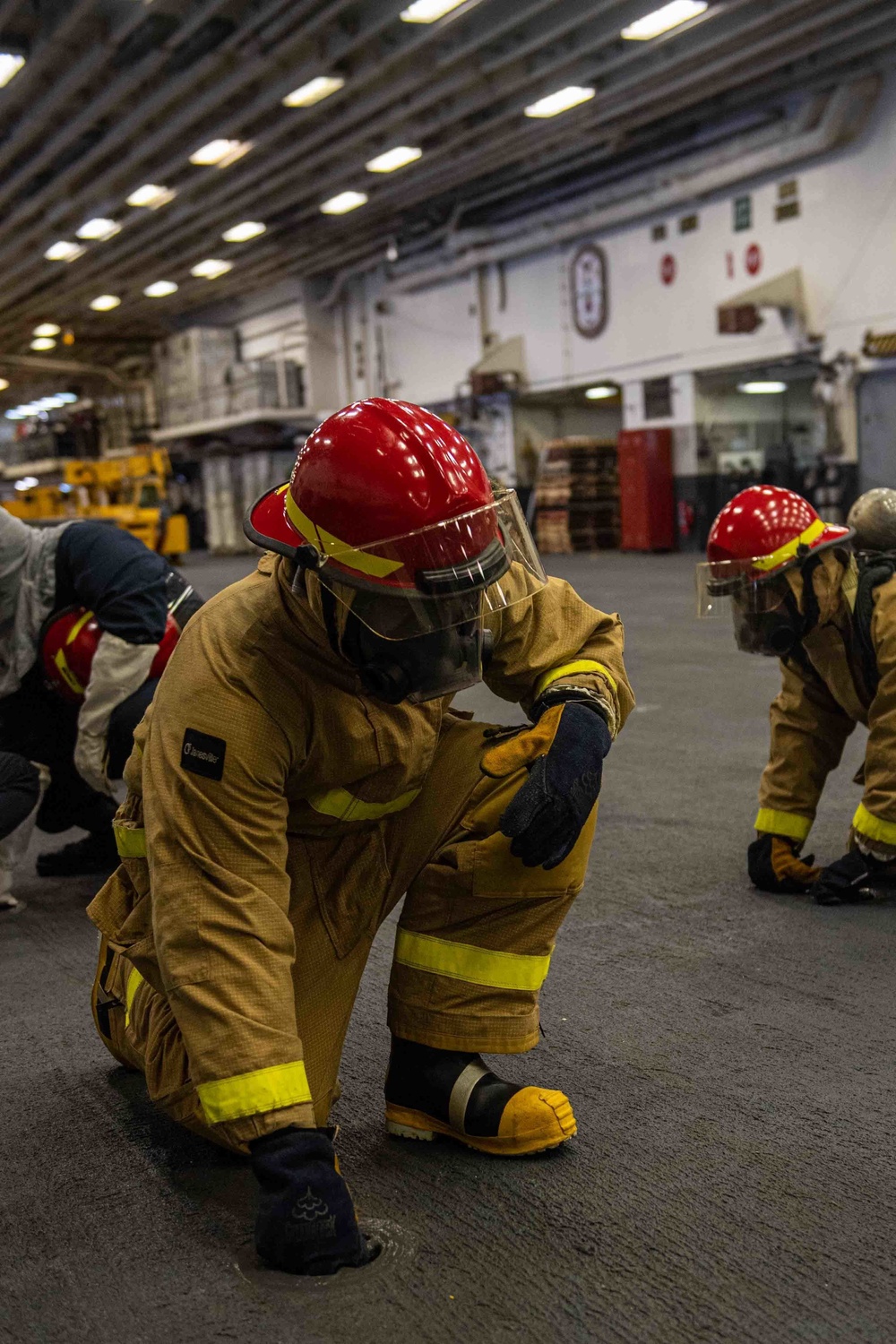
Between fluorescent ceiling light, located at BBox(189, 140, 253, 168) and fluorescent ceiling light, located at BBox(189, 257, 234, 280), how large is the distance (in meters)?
6.67

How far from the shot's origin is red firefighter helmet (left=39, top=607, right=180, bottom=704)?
3.43 metres

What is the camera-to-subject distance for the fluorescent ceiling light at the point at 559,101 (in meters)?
14.7

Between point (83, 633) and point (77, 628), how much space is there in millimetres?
24

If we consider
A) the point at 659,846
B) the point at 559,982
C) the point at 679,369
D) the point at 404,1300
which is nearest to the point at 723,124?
the point at 679,369

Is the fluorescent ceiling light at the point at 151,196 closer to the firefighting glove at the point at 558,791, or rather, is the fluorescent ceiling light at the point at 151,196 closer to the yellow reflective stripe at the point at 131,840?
the yellow reflective stripe at the point at 131,840

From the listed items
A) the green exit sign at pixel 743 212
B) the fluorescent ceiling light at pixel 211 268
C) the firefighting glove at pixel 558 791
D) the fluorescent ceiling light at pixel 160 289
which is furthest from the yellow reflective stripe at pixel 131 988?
the fluorescent ceiling light at pixel 160 289

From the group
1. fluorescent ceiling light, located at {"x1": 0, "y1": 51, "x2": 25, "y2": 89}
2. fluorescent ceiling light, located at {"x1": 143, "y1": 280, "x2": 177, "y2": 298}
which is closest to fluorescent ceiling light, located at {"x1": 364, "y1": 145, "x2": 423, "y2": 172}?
fluorescent ceiling light, located at {"x1": 0, "y1": 51, "x2": 25, "y2": 89}

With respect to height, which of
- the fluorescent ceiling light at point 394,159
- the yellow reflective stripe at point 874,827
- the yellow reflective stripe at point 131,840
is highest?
the fluorescent ceiling light at point 394,159

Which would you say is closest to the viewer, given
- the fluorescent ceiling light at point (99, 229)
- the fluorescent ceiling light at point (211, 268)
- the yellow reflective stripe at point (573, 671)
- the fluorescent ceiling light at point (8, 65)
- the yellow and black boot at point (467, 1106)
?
the yellow and black boot at point (467, 1106)

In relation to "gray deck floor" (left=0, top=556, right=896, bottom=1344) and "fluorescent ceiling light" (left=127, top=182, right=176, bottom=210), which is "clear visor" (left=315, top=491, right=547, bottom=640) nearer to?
"gray deck floor" (left=0, top=556, right=896, bottom=1344)

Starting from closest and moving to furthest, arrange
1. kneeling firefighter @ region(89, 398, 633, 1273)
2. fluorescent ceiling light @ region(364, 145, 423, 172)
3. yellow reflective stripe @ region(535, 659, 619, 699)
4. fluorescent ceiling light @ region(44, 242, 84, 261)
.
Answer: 1. kneeling firefighter @ region(89, 398, 633, 1273)
2. yellow reflective stripe @ region(535, 659, 619, 699)
3. fluorescent ceiling light @ region(364, 145, 423, 172)
4. fluorescent ceiling light @ region(44, 242, 84, 261)

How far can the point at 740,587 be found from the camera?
3182 mm

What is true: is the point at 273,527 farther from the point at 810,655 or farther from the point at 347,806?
the point at 810,655

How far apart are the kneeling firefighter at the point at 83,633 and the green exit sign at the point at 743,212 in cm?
1436
